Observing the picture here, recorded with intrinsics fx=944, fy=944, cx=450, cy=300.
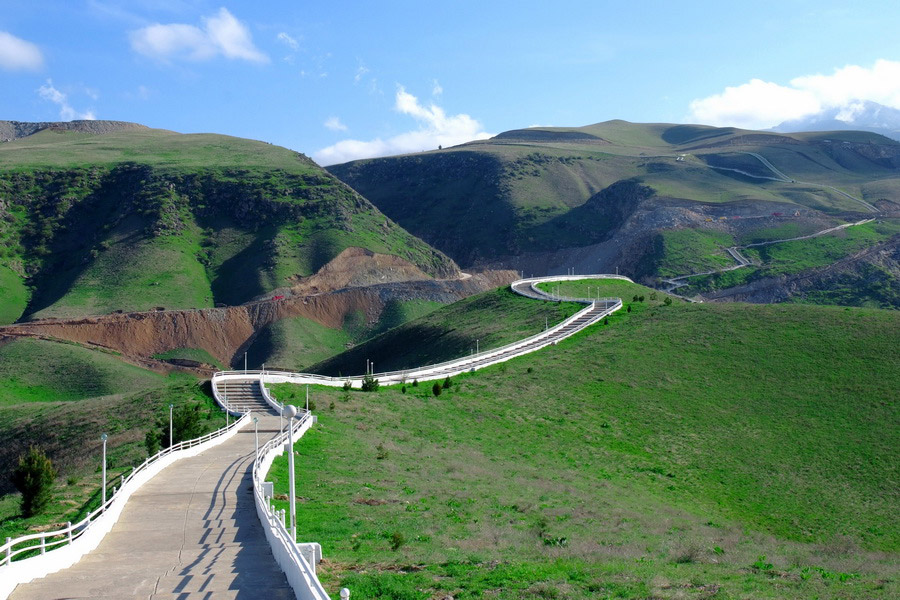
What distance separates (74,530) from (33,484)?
7.40m

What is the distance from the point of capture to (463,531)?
2489 centimetres

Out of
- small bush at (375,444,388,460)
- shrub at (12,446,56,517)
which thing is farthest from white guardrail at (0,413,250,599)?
small bush at (375,444,388,460)

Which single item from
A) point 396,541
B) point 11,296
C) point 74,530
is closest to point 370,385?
point 396,541

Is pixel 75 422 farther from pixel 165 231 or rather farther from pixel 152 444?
pixel 165 231

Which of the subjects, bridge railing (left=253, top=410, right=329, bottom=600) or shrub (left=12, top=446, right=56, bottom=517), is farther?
shrub (left=12, top=446, right=56, bottom=517)

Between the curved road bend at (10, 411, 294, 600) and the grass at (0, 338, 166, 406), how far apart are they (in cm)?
5914

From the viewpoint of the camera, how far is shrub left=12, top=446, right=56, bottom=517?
27797 millimetres

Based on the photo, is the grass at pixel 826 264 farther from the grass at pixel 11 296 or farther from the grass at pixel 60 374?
the grass at pixel 11 296

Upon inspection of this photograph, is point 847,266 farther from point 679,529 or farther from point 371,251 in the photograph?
point 679,529

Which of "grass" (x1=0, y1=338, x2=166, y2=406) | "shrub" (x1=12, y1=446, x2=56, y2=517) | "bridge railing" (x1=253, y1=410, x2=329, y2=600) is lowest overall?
"grass" (x1=0, y1=338, x2=166, y2=406)

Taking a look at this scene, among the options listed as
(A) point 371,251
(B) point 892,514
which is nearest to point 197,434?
(B) point 892,514

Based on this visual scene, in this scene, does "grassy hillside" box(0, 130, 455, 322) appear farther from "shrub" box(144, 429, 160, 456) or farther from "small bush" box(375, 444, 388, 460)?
"small bush" box(375, 444, 388, 460)

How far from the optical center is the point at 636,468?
41.9 m

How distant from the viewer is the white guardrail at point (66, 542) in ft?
57.4
